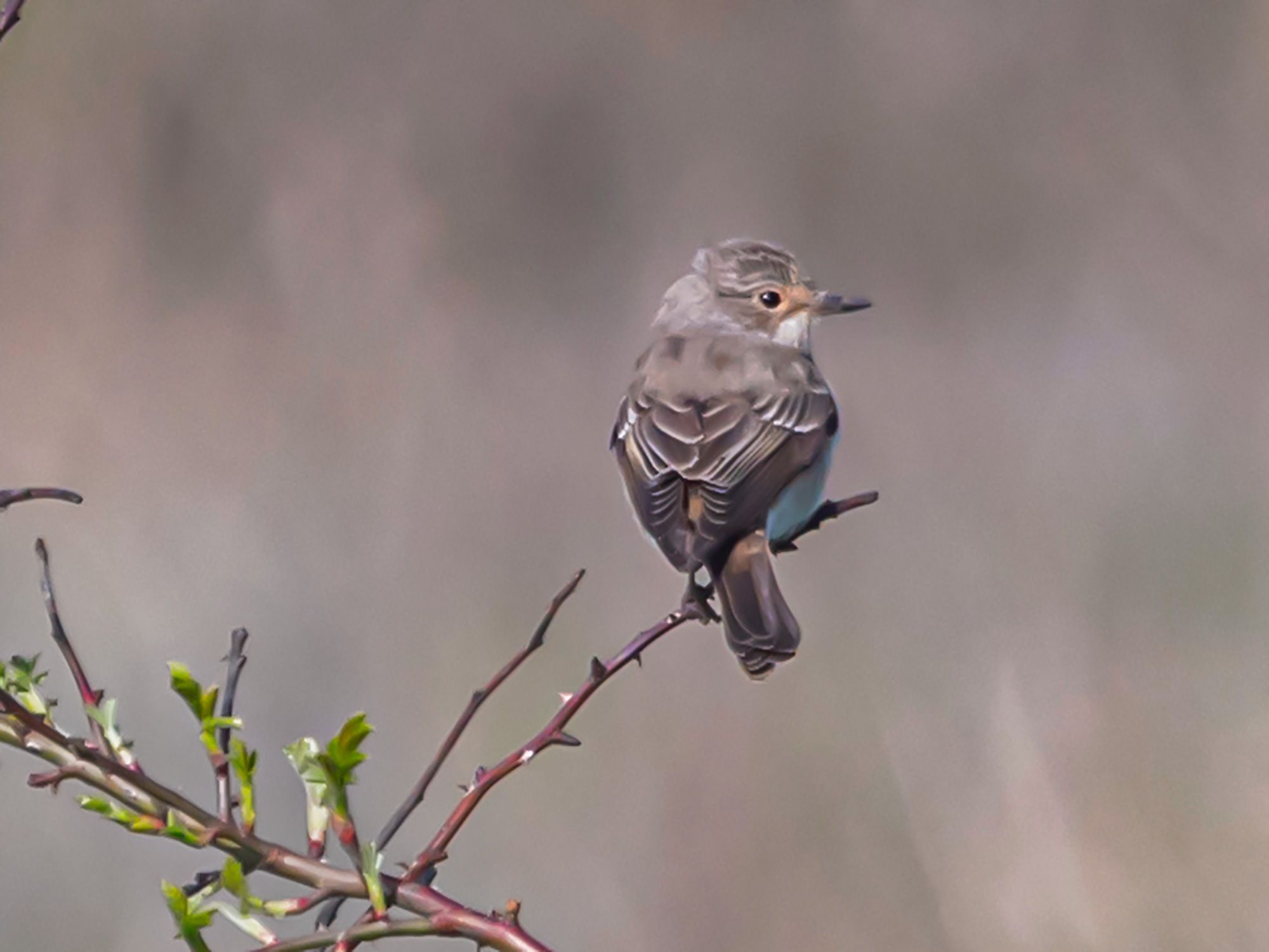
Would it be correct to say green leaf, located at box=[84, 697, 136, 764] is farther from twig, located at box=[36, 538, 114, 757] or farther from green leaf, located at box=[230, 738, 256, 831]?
green leaf, located at box=[230, 738, 256, 831]

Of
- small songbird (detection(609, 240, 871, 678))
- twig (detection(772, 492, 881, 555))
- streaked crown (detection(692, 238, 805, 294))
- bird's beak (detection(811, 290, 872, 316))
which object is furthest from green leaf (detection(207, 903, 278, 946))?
streaked crown (detection(692, 238, 805, 294))

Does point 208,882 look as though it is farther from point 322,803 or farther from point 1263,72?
point 1263,72

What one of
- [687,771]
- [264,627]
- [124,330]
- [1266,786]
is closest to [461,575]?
[264,627]

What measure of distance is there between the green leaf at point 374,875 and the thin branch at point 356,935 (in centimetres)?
2

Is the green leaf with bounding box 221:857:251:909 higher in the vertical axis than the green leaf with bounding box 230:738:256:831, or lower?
lower

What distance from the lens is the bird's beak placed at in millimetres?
3574

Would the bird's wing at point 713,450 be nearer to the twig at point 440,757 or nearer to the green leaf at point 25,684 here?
the twig at point 440,757

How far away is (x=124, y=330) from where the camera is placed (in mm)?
5562

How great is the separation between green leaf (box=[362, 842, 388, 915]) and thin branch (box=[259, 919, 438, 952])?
0.05 ft

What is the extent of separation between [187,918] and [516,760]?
12.7 inches

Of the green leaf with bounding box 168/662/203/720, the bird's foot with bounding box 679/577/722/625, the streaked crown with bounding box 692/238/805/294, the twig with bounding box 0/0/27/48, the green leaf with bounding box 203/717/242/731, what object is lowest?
the green leaf with bounding box 203/717/242/731

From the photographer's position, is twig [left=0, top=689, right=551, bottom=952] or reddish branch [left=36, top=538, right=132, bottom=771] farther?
reddish branch [left=36, top=538, right=132, bottom=771]

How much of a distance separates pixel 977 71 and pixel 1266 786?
12.4ft

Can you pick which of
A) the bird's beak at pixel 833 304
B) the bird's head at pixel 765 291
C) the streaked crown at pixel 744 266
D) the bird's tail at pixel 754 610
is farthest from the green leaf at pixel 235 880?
the streaked crown at pixel 744 266
